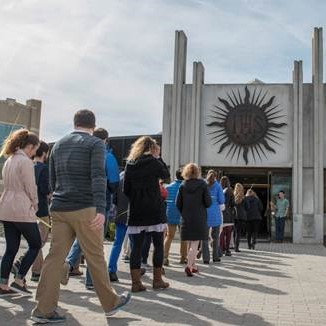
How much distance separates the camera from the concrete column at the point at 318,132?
18.7 m

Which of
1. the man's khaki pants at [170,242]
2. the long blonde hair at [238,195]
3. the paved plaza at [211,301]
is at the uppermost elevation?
the long blonde hair at [238,195]

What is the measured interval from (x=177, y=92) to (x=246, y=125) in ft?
9.29

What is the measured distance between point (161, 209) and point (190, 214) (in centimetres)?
170

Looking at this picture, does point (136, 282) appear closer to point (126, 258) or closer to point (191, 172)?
point (191, 172)

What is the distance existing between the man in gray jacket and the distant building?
141 ft

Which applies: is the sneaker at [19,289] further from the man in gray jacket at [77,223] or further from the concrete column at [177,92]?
the concrete column at [177,92]

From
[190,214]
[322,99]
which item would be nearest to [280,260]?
[190,214]

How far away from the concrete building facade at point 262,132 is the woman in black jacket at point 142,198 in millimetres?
12907

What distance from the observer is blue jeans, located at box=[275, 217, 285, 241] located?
18.6 m

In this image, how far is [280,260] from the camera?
1173 cm

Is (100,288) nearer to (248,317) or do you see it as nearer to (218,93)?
(248,317)

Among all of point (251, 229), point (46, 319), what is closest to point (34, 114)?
point (251, 229)

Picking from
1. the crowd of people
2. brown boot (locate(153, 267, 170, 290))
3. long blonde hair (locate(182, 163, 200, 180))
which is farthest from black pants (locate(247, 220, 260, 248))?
brown boot (locate(153, 267, 170, 290))

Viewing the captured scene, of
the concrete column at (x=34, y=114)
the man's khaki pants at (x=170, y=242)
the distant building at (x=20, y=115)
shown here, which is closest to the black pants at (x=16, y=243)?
the man's khaki pants at (x=170, y=242)
